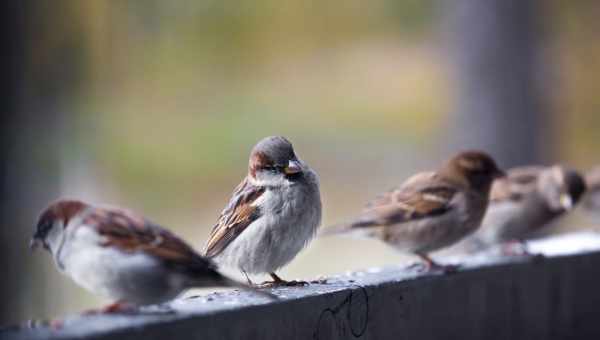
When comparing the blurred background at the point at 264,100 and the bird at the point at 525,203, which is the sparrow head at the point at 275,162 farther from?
the bird at the point at 525,203

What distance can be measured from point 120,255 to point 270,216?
1171mm

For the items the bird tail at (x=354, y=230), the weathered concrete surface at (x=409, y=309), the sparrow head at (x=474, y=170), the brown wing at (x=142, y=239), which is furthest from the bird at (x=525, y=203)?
the brown wing at (x=142, y=239)

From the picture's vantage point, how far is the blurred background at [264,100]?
23.1 ft

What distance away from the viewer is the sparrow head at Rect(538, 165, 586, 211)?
7.66 m

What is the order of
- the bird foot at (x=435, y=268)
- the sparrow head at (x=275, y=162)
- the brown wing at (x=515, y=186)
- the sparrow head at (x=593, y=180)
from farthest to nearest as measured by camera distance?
the sparrow head at (x=593, y=180) → the brown wing at (x=515, y=186) → the bird foot at (x=435, y=268) → the sparrow head at (x=275, y=162)

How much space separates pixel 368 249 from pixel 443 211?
233 inches

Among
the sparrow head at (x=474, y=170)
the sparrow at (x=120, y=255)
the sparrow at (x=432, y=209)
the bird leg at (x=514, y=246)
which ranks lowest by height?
the bird leg at (x=514, y=246)

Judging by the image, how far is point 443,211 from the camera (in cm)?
575

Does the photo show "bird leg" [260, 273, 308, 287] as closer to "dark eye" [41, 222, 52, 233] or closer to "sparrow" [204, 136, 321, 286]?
"sparrow" [204, 136, 321, 286]

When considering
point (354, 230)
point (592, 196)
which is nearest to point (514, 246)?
point (354, 230)

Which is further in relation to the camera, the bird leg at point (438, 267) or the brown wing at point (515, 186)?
the brown wing at point (515, 186)

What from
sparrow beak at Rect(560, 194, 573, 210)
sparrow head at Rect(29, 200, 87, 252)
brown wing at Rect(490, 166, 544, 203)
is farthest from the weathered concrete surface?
sparrow beak at Rect(560, 194, 573, 210)

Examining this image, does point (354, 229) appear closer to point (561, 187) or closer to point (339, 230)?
point (339, 230)

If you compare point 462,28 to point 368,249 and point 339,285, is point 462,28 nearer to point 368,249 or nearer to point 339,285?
Answer: point 368,249
